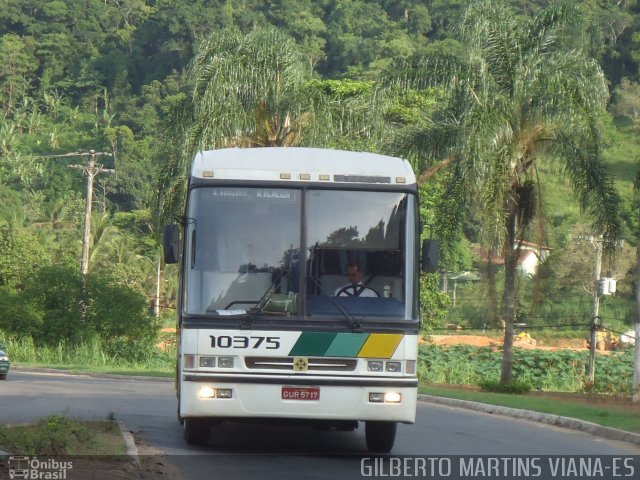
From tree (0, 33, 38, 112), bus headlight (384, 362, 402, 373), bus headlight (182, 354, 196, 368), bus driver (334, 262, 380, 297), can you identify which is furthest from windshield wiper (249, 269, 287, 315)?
tree (0, 33, 38, 112)

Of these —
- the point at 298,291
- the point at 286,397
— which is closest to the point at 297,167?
the point at 298,291

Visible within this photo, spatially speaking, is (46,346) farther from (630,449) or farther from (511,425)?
(630,449)

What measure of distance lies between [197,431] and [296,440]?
1786 millimetres

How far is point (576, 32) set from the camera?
3100 centimetres

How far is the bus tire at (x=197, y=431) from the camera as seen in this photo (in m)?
14.0

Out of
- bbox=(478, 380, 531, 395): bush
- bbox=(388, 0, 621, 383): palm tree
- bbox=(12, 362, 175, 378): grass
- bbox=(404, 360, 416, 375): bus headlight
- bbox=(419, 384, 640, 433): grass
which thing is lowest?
bbox=(12, 362, 175, 378): grass

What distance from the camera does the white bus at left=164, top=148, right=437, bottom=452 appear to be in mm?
12977

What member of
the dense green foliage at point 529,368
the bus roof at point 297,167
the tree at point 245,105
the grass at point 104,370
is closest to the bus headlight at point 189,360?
the bus roof at point 297,167

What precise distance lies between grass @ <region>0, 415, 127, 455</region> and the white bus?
959 millimetres

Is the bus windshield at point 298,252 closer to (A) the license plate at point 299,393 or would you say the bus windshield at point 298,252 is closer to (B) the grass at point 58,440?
(A) the license plate at point 299,393

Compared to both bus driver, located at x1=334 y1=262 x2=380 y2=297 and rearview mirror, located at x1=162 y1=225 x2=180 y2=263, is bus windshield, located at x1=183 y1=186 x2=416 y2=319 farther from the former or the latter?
rearview mirror, located at x1=162 y1=225 x2=180 y2=263

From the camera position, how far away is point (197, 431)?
14.2 metres

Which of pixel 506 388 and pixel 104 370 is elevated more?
pixel 506 388

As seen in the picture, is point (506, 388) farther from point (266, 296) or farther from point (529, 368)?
point (266, 296)
